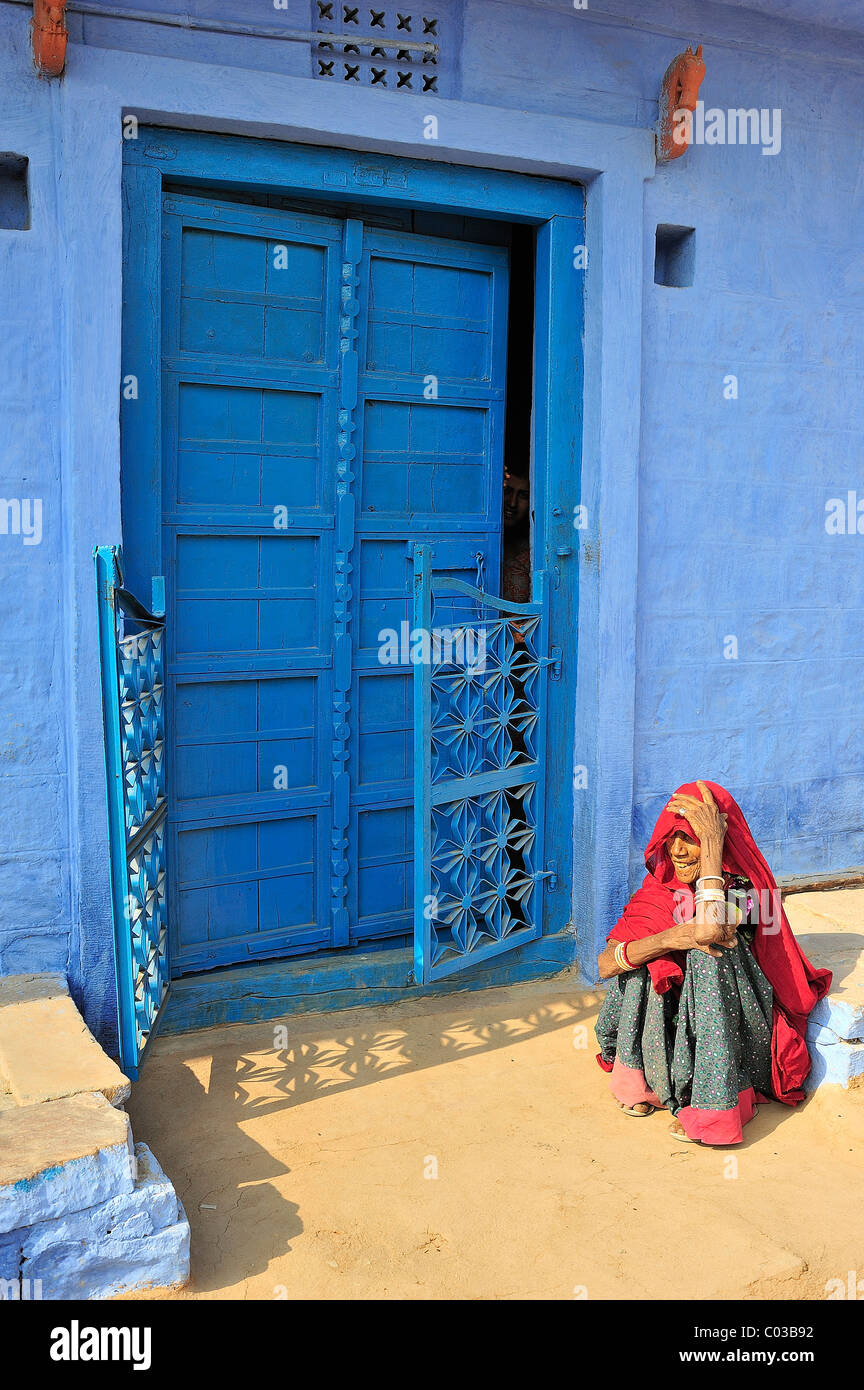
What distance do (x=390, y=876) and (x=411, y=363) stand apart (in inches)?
78.9

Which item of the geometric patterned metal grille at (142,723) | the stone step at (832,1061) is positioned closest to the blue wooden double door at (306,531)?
the geometric patterned metal grille at (142,723)

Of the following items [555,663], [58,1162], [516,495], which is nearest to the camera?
[58,1162]

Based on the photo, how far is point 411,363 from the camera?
14.0 ft

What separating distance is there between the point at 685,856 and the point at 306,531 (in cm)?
180

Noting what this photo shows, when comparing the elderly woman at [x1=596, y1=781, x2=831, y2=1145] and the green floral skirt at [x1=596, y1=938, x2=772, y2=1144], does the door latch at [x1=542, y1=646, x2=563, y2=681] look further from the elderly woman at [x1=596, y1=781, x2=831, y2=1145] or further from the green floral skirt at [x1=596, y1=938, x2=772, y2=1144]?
the green floral skirt at [x1=596, y1=938, x2=772, y2=1144]

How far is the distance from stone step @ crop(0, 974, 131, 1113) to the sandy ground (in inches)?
13.9

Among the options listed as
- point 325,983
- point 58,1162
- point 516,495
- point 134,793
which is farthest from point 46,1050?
point 516,495

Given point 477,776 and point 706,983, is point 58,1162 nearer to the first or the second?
point 706,983

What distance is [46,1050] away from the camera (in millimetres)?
3148

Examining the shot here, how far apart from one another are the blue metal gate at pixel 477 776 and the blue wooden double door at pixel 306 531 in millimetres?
290

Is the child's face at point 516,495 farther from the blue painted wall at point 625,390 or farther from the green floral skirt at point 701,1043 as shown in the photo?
the green floral skirt at point 701,1043

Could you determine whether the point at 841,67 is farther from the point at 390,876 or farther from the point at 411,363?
the point at 390,876

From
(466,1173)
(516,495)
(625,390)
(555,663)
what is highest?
(625,390)

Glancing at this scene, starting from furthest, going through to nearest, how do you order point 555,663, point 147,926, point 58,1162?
point 555,663 → point 147,926 → point 58,1162
